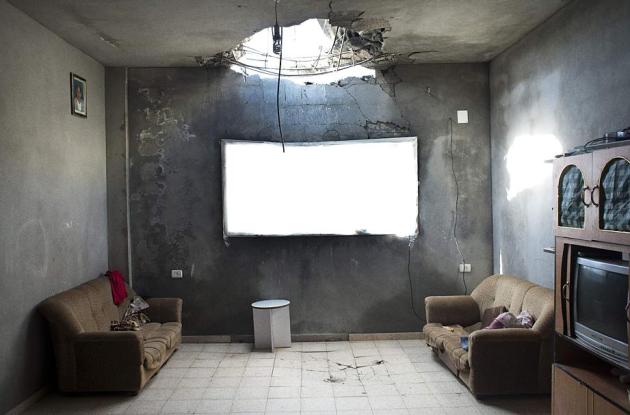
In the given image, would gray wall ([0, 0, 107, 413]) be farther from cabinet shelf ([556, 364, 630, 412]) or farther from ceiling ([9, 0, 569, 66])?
cabinet shelf ([556, 364, 630, 412])

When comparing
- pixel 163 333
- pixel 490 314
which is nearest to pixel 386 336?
pixel 490 314

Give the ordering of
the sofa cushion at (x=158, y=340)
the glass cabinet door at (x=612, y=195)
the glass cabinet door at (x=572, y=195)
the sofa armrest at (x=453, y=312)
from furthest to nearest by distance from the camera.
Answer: the sofa armrest at (x=453, y=312) < the sofa cushion at (x=158, y=340) < the glass cabinet door at (x=572, y=195) < the glass cabinet door at (x=612, y=195)

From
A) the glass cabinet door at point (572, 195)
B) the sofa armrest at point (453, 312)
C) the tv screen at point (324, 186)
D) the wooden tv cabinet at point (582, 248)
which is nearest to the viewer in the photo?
the wooden tv cabinet at point (582, 248)

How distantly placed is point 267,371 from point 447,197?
2.66 metres

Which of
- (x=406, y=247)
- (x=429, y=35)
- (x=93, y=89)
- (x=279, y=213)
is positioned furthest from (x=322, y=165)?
(x=93, y=89)

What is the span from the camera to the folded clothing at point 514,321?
4074 millimetres

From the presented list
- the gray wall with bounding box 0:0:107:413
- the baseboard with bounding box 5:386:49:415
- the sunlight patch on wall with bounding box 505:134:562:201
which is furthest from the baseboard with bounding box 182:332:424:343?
the sunlight patch on wall with bounding box 505:134:562:201

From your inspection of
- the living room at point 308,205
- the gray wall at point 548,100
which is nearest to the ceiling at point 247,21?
the living room at point 308,205

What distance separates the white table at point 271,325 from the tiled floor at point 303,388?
11 cm

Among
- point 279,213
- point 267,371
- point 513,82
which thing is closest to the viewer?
point 267,371

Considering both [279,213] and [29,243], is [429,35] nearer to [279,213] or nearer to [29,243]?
[279,213]

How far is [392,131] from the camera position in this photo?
5695 millimetres

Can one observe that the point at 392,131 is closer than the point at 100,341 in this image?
No

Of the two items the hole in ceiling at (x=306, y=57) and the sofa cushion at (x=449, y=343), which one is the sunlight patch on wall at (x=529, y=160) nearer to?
the sofa cushion at (x=449, y=343)
